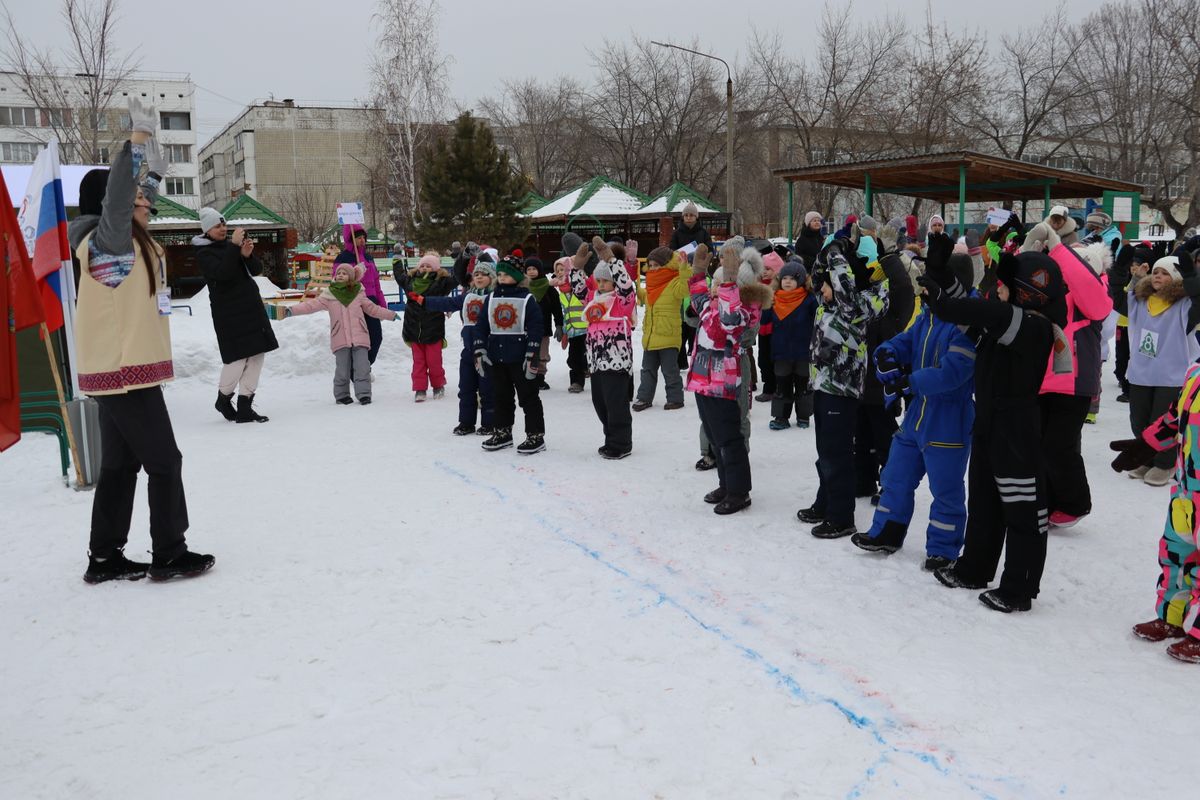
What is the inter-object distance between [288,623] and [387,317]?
6.91 metres

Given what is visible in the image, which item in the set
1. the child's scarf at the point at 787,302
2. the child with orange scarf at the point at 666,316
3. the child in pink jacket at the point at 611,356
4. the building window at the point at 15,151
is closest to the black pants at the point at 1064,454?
the child in pink jacket at the point at 611,356

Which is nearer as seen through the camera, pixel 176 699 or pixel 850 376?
pixel 176 699

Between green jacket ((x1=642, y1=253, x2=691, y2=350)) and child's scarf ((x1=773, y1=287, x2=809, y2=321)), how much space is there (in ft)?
3.87

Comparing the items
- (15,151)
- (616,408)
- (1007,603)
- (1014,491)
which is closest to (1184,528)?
(1014,491)

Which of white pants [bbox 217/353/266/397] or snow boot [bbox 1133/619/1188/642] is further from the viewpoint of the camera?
white pants [bbox 217/353/266/397]

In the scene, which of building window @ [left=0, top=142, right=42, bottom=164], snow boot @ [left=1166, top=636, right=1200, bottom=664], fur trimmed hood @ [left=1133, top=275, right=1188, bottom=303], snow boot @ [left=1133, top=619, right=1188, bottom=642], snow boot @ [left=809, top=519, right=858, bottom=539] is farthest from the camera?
building window @ [left=0, top=142, right=42, bottom=164]

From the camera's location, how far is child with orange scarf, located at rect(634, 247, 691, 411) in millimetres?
9719

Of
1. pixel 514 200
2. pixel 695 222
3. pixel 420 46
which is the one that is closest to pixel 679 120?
pixel 420 46

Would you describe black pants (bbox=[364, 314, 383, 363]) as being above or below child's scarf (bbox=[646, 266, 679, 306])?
below

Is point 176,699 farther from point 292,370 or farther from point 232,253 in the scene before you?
point 292,370

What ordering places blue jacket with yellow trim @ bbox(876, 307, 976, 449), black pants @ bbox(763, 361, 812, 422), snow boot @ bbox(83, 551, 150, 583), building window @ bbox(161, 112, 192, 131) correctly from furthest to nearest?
building window @ bbox(161, 112, 192, 131)
black pants @ bbox(763, 361, 812, 422)
snow boot @ bbox(83, 551, 150, 583)
blue jacket with yellow trim @ bbox(876, 307, 976, 449)

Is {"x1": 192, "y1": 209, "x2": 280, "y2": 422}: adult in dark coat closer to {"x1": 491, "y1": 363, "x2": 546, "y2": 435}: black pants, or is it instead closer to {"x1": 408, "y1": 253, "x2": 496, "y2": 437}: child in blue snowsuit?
{"x1": 408, "y1": 253, "x2": 496, "y2": 437}: child in blue snowsuit

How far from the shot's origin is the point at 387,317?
10.9m

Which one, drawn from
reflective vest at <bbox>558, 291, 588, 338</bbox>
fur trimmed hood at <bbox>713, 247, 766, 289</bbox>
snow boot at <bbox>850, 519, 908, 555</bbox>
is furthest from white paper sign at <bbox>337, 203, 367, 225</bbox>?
snow boot at <bbox>850, 519, 908, 555</bbox>
